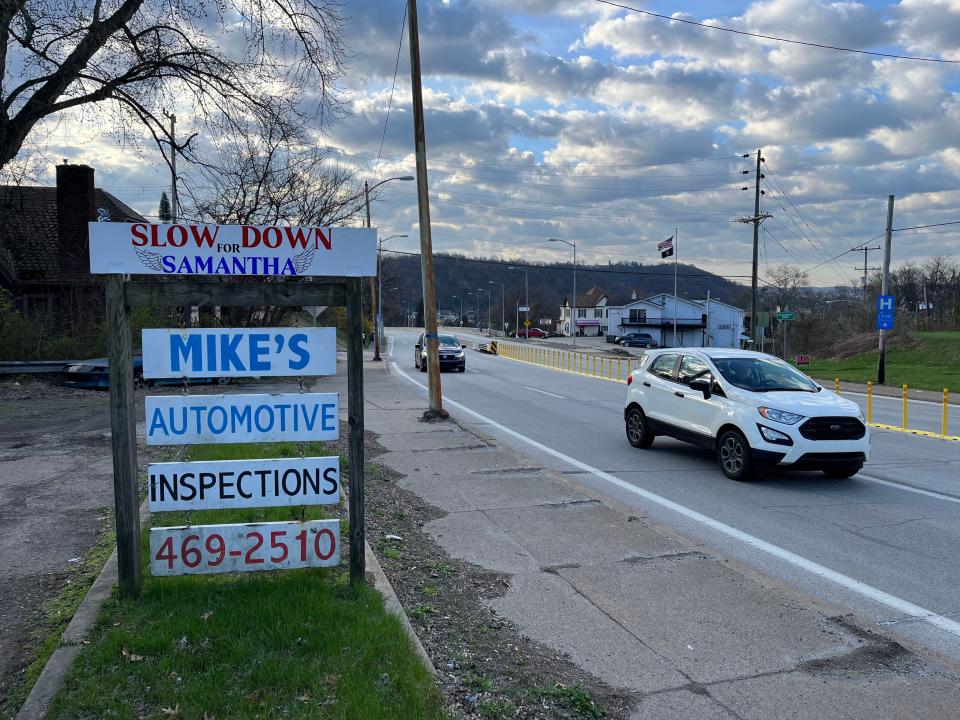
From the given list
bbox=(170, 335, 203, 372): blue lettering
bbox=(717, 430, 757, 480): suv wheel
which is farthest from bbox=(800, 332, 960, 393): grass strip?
bbox=(170, 335, 203, 372): blue lettering

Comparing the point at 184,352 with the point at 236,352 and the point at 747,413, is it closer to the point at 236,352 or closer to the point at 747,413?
the point at 236,352

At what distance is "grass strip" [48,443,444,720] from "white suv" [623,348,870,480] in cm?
645

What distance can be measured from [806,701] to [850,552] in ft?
10.9

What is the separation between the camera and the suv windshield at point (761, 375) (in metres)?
10.8

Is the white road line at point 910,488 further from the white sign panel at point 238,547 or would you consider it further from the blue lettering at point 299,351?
the blue lettering at point 299,351

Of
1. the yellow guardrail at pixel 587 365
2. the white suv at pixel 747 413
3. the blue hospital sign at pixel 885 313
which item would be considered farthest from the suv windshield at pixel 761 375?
the blue hospital sign at pixel 885 313

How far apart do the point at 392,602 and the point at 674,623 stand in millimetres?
1861

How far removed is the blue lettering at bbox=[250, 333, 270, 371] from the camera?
5238 mm

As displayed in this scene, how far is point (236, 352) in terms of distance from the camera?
17.1 feet

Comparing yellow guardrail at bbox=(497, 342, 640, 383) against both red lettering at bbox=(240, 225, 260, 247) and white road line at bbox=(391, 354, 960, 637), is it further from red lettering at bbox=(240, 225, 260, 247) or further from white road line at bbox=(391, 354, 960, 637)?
red lettering at bbox=(240, 225, 260, 247)

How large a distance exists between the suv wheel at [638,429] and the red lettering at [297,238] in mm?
8688

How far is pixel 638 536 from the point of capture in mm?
7242

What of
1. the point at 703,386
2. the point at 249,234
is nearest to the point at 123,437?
the point at 249,234

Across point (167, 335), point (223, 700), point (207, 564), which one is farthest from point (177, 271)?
point (223, 700)
